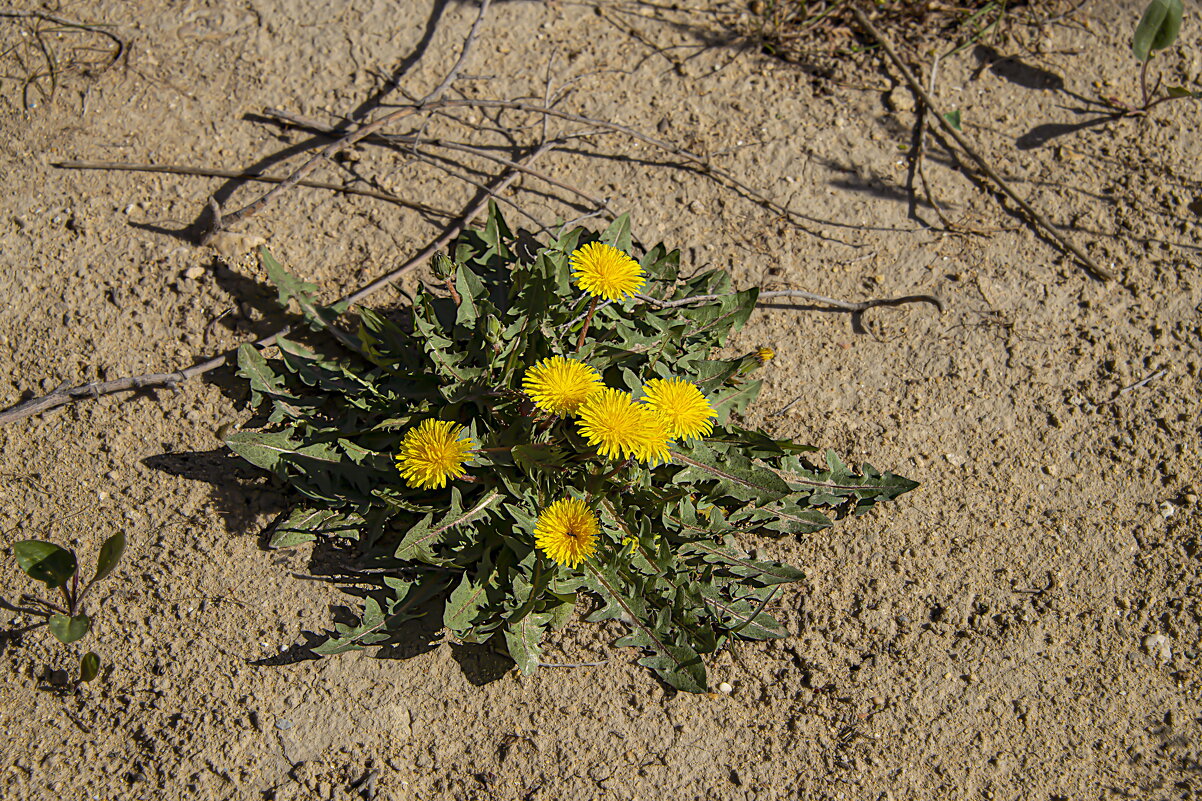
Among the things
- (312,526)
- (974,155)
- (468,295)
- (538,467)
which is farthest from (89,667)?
(974,155)

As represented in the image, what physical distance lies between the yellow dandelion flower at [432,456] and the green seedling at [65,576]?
94cm

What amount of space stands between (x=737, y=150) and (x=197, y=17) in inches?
97.5

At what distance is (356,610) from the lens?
2.64 meters

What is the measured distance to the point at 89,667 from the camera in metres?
2.47

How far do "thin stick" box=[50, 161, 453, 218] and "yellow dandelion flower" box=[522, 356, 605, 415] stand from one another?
1.31 meters

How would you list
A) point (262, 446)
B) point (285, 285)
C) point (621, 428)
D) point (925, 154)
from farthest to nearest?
point (925, 154) → point (285, 285) → point (262, 446) → point (621, 428)

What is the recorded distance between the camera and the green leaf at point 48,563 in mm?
2428

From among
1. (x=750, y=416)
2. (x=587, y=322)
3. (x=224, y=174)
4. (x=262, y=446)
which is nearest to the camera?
(x=587, y=322)

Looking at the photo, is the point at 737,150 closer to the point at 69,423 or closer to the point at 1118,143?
the point at 1118,143

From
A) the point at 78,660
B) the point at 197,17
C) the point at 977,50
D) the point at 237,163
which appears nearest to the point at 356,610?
the point at 78,660

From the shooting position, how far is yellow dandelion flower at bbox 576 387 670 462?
2137 mm

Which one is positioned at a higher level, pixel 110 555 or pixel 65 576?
pixel 110 555

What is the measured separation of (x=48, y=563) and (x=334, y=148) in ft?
6.07

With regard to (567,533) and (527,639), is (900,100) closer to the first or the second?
(567,533)
